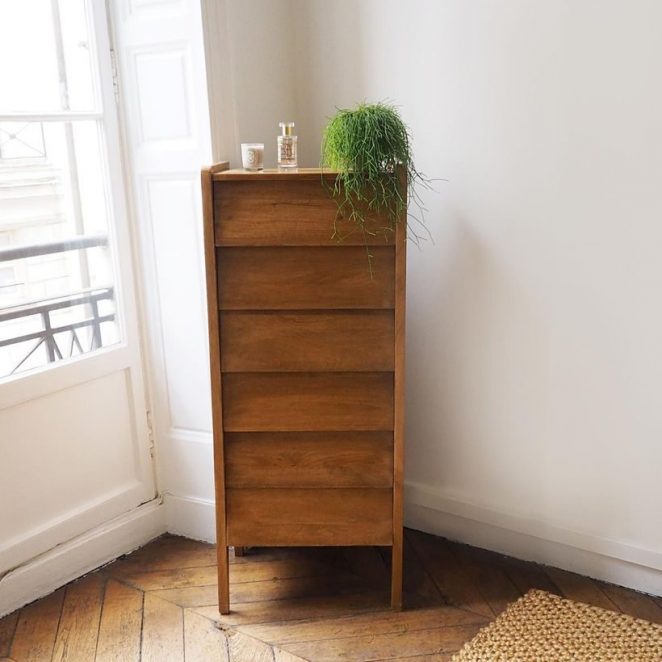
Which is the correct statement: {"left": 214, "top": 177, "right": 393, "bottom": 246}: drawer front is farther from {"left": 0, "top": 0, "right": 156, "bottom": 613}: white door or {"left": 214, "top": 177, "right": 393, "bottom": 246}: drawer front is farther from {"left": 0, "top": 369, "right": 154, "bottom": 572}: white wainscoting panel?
{"left": 0, "top": 369, "right": 154, "bottom": 572}: white wainscoting panel

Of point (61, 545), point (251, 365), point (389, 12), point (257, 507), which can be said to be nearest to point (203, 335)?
point (251, 365)

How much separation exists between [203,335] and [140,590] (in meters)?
0.78

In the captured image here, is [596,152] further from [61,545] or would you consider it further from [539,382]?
[61,545]

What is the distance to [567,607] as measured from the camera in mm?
2096

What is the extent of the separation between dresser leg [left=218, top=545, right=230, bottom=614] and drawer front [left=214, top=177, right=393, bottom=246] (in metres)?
0.85

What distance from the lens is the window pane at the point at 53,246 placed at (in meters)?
2.12

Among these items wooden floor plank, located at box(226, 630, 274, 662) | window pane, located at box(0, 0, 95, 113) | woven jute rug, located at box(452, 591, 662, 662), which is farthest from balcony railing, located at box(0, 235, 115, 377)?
woven jute rug, located at box(452, 591, 662, 662)

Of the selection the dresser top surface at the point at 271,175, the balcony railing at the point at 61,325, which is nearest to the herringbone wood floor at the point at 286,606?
the balcony railing at the point at 61,325

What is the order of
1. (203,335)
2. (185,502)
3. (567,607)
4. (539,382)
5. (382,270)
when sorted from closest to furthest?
(382,270)
(567,607)
(539,382)
(203,335)
(185,502)

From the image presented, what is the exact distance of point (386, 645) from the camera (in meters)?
2.00

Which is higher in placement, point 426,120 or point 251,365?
point 426,120

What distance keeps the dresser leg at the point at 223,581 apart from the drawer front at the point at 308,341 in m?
0.53

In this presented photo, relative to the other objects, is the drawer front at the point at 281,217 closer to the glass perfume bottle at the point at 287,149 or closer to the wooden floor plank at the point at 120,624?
the glass perfume bottle at the point at 287,149

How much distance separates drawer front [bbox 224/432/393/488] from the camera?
6.75 ft
